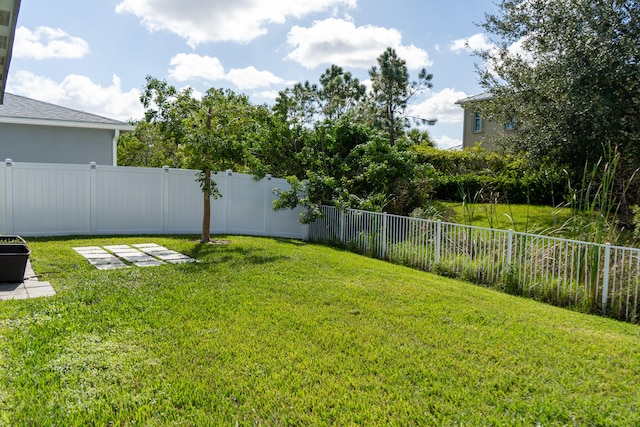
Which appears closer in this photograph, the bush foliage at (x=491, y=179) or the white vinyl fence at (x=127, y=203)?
the white vinyl fence at (x=127, y=203)

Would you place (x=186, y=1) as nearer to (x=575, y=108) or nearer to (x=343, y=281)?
(x=343, y=281)

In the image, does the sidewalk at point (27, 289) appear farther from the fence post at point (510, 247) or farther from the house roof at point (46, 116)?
the house roof at point (46, 116)

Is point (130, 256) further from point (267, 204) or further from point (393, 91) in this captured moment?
point (393, 91)

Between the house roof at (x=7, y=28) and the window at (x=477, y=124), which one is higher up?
the window at (x=477, y=124)

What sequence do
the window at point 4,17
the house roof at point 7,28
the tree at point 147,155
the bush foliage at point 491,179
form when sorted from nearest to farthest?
Result: the house roof at point 7,28 → the window at point 4,17 → the bush foliage at point 491,179 → the tree at point 147,155

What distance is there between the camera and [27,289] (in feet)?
17.2

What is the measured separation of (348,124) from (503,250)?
635 centimetres

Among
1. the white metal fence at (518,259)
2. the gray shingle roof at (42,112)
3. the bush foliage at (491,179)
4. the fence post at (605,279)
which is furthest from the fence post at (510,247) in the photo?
the gray shingle roof at (42,112)

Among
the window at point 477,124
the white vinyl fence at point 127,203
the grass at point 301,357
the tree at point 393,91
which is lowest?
the grass at point 301,357

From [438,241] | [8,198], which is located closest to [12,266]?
[8,198]

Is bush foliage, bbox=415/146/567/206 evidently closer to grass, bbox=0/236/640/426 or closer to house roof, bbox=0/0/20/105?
grass, bbox=0/236/640/426

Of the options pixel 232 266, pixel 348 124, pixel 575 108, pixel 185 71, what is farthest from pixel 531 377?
pixel 185 71

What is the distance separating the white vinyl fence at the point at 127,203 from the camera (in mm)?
9172

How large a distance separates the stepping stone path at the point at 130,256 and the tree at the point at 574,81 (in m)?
7.48
